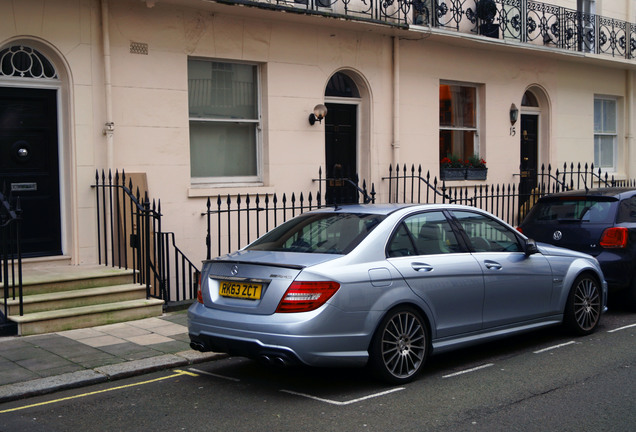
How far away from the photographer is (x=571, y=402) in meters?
5.87

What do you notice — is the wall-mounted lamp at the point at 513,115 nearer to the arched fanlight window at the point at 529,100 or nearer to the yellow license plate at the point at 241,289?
the arched fanlight window at the point at 529,100

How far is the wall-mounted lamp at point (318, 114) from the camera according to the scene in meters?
12.7

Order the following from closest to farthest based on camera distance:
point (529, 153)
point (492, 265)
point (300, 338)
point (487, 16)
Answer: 1. point (300, 338)
2. point (492, 265)
3. point (487, 16)
4. point (529, 153)

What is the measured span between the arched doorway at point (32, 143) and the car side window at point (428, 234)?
5.82 meters

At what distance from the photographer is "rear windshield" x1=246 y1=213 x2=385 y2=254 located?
6609mm

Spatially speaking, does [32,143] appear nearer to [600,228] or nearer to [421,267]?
[421,267]

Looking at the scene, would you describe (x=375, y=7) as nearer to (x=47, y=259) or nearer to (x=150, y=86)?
(x=150, y=86)

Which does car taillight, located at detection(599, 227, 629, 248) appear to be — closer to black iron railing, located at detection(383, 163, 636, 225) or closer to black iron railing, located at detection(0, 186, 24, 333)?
black iron railing, located at detection(383, 163, 636, 225)

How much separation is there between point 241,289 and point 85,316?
3.32 m

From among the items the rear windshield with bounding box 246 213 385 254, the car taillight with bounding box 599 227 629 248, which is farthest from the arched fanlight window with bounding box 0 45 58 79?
the car taillight with bounding box 599 227 629 248

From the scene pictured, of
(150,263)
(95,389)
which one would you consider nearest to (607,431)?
(95,389)

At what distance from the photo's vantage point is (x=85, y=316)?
28.9ft

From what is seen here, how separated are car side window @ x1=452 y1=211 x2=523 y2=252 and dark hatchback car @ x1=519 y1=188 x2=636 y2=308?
2416 mm

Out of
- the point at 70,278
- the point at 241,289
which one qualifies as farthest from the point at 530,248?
the point at 70,278
